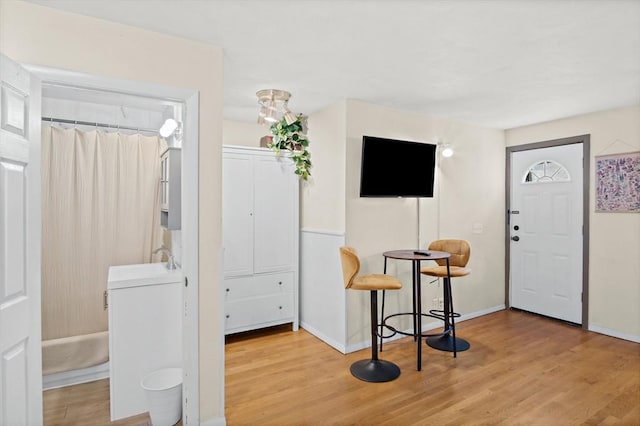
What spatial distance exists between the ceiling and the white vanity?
5.27 feet

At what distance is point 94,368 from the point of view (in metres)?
2.88

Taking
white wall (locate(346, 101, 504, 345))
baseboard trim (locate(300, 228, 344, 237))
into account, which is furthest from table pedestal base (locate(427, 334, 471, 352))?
baseboard trim (locate(300, 228, 344, 237))

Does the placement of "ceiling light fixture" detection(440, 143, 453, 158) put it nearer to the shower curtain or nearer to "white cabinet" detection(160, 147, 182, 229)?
"white cabinet" detection(160, 147, 182, 229)

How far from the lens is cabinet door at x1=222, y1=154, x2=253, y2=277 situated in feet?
12.0

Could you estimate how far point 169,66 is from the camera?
2115 millimetres

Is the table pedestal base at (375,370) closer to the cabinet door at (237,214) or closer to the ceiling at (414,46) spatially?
the cabinet door at (237,214)

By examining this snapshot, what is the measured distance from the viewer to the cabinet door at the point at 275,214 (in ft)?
12.6

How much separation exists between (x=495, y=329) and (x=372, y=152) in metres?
2.46

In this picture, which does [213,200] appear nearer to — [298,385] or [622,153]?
[298,385]

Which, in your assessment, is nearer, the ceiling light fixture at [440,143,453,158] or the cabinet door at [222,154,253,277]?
the cabinet door at [222,154,253,277]

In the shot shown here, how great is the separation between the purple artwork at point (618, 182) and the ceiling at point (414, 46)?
0.60 meters

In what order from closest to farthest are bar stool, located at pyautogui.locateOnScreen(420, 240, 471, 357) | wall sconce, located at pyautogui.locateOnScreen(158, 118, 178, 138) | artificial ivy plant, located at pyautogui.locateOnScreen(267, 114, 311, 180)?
wall sconce, located at pyautogui.locateOnScreen(158, 118, 178, 138), bar stool, located at pyautogui.locateOnScreen(420, 240, 471, 357), artificial ivy plant, located at pyautogui.locateOnScreen(267, 114, 311, 180)

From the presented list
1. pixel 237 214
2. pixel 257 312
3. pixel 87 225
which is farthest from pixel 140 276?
pixel 257 312

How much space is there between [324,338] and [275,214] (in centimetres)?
141
